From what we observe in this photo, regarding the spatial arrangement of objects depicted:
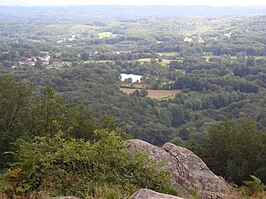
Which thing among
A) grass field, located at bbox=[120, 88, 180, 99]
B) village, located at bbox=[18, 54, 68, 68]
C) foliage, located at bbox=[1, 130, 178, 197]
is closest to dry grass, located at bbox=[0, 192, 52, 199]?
foliage, located at bbox=[1, 130, 178, 197]

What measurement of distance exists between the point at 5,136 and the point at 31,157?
10.1 m

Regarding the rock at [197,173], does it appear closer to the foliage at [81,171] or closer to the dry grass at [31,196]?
the foliage at [81,171]

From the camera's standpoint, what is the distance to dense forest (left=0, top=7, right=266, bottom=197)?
31.4 feet

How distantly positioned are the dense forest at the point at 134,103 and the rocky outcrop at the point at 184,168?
1.06m

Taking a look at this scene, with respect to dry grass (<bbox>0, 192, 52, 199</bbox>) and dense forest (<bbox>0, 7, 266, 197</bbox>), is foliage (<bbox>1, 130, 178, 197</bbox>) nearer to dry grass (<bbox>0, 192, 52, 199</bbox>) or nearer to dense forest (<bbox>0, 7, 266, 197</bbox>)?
dense forest (<bbox>0, 7, 266, 197</bbox>)

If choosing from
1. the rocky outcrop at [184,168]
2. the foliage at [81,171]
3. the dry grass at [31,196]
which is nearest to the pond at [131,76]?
the rocky outcrop at [184,168]

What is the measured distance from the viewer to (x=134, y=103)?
191 ft

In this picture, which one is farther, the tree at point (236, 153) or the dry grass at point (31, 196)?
the tree at point (236, 153)

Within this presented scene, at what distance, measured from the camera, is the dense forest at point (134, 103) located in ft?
31.4

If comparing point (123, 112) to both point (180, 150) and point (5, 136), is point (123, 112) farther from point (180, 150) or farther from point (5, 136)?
point (180, 150)

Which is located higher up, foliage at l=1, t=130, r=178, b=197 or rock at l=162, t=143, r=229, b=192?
foliage at l=1, t=130, r=178, b=197

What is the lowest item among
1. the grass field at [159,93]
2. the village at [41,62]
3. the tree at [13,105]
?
the village at [41,62]

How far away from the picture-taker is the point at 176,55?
11838 centimetres

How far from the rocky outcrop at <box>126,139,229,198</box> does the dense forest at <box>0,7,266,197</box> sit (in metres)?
1.06
